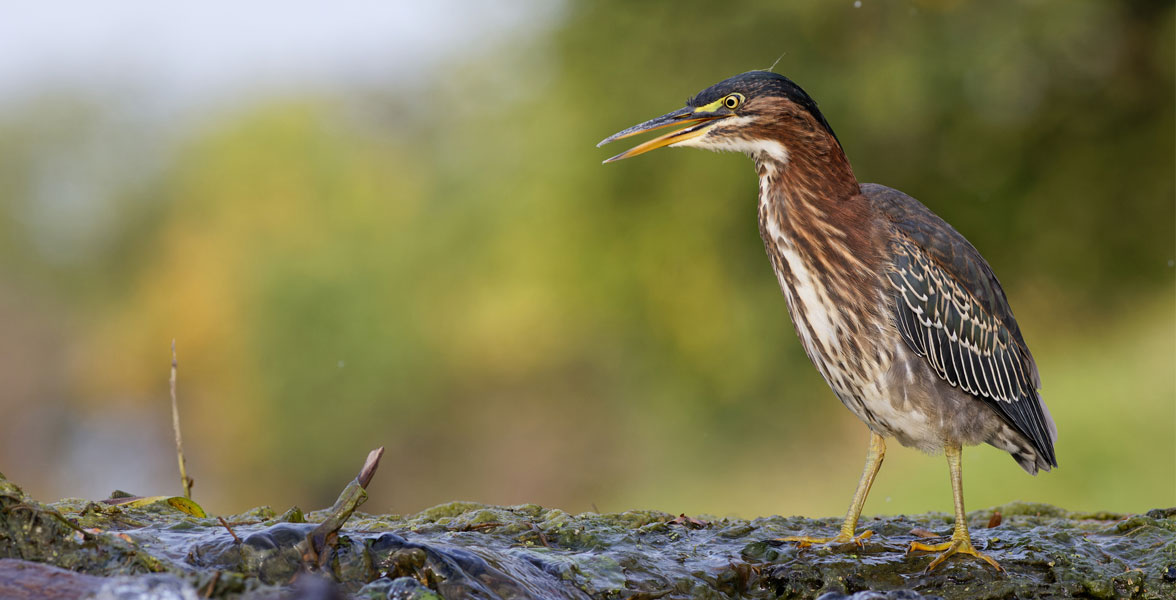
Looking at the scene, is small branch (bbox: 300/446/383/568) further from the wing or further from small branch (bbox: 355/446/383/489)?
the wing

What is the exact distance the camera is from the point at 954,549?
4023 millimetres

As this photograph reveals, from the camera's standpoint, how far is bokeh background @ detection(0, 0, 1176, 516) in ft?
39.3

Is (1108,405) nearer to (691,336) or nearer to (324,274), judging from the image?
(691,336)

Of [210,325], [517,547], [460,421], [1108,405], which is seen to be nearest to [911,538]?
[517,547]

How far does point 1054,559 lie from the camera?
401 centimetres

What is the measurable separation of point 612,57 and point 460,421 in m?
7.28

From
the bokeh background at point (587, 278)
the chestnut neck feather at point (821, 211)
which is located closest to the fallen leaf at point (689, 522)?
the chestnut neck feather at point (821, 211)

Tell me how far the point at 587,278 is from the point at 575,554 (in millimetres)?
11423

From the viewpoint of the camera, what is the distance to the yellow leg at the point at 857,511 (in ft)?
13.7

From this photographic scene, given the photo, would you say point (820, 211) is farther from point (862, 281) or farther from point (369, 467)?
point (369, 467)

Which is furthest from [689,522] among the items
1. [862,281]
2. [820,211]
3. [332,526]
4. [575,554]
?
[332,526]

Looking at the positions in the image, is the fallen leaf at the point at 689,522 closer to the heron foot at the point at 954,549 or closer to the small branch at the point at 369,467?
the heron foot at the point at 954,549

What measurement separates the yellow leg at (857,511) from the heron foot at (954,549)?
0.23 metres

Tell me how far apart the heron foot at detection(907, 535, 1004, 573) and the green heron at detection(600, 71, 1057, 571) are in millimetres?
175
